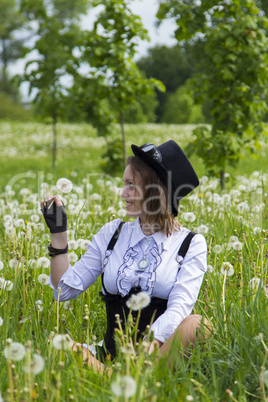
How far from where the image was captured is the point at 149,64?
51.8 metres

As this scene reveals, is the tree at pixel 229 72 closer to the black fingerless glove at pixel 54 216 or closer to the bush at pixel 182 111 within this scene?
the black fingerless glove at pixel 54 216

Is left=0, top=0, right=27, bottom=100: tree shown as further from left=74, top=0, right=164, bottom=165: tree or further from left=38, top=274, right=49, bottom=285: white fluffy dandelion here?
left=38, top=274, right=49, bottom=285: white fluffy dandelion

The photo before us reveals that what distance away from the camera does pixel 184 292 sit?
2199mm

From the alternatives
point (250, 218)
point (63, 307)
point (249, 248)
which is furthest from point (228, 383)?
point (250, 218)

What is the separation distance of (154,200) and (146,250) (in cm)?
27

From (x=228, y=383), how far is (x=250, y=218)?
2.04 m

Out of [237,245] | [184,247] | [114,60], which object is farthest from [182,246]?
[114,60]

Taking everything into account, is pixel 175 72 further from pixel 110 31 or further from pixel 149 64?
pixel 110 31

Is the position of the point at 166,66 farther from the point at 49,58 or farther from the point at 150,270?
the point at 150,270

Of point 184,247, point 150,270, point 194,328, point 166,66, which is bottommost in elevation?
point 194,328

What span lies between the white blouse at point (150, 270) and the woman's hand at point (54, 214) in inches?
9.7

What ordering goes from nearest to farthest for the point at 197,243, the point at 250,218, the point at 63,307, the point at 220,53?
the point at 197,243 < the point at 63,307 < the point at 250,218 < the point at 220,53

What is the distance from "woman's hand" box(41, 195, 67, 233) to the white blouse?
247 mm

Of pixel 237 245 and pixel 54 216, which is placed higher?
pixel 54 216
